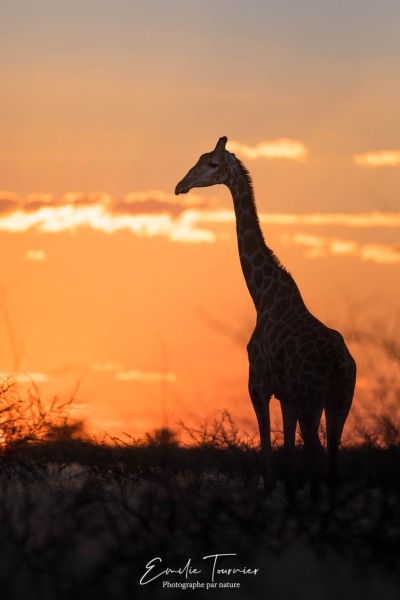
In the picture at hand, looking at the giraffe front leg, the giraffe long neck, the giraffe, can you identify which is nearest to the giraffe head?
the giraffe

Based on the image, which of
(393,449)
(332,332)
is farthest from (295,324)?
(393,449)

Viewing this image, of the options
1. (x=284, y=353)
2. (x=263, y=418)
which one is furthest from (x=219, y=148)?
(x=263, y=418)

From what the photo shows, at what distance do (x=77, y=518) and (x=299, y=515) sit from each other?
8.88 ft

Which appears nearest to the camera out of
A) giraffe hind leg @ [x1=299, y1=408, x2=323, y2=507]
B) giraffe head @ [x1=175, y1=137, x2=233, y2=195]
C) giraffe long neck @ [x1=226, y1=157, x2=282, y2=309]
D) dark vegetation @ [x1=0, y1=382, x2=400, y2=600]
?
dark vegetation @ [x1=0, y1=382, x2=400, y2=600]

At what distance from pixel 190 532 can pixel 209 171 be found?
6389 mm

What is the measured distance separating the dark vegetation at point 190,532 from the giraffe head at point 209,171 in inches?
153

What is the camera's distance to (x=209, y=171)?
16.2 m

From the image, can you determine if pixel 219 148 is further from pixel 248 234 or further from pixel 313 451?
pixel 313 451

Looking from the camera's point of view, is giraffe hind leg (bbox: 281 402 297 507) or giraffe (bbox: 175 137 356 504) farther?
giraffe (bbox: 175 137 356 504)

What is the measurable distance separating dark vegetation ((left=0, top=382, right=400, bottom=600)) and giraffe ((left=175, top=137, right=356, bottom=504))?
0.73 metres

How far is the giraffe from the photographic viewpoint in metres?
13.7

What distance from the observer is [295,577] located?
10.7 m

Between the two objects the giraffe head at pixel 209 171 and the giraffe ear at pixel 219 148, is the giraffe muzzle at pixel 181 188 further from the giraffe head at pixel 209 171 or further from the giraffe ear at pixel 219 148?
the giraffe ear at pixel 219 148
